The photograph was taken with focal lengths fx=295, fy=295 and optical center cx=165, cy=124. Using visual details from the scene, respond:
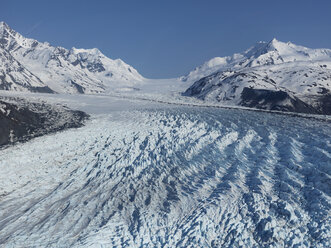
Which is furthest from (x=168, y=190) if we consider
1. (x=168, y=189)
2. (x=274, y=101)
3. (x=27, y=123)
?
(x=274, y=101)

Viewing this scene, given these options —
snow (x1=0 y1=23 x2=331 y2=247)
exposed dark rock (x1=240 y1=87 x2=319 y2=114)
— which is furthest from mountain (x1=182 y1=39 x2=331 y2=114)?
snow (x1=0 y1=23 x2=331 y2=247)

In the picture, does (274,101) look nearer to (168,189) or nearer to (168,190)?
(168,189)

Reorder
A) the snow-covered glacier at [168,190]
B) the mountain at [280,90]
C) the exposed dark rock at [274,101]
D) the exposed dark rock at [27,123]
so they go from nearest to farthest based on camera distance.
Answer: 1. the snow-covered glacier at [168,190]
2. the exposed dark rock at [27,123]
3. the exposed dark rock at [274,101]
4. the mountain at [280,90]

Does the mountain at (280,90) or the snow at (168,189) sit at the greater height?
the mountain at (280,90)

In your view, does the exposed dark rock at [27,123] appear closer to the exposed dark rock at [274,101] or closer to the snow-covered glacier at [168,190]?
the snow-covered glacier at [168,190]

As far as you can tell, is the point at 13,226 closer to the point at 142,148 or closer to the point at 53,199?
the point at 53,199

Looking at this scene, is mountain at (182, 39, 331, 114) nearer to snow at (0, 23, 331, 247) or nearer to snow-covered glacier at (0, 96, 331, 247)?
snow at (0, 23, 331, 247)

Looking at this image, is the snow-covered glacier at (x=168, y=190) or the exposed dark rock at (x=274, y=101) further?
the exposed dark rock at (x=274, y=101)

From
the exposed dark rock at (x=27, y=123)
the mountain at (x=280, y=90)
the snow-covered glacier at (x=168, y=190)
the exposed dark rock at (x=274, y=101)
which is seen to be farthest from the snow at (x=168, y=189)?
the mountain at (x=280, y=90)

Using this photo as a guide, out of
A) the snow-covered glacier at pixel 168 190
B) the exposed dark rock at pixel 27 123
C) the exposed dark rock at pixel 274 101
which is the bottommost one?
the snow-covered glacier at pixel 168 190
